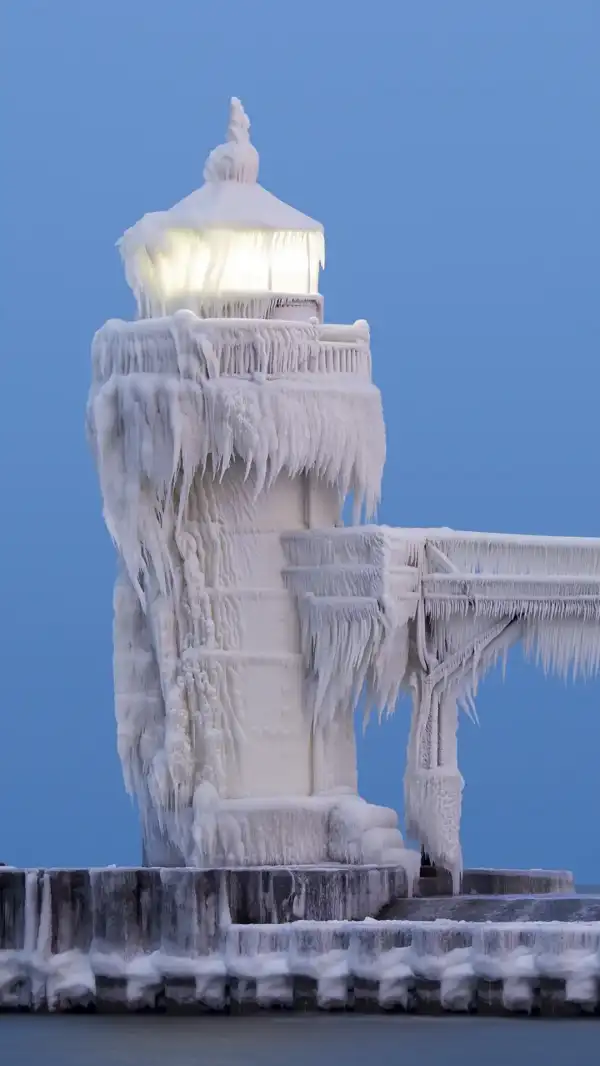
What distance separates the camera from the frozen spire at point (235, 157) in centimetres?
4462

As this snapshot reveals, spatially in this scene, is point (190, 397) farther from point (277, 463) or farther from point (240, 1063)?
point (240, 1063)

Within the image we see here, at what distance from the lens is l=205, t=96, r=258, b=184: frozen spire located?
44625 millimetres

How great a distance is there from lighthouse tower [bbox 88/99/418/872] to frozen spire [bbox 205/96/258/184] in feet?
2.31

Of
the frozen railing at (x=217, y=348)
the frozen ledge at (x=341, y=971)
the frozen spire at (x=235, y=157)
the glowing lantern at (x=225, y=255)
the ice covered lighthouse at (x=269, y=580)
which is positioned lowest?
the frozen ledge at (x=341, y=971)

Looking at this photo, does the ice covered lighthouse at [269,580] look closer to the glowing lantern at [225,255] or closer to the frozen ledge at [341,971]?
the glowing lantern at [225,255]

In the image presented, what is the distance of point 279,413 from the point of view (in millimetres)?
42625

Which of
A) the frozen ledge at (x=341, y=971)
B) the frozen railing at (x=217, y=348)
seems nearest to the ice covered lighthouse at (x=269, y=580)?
the frozen railing at (x=217, y=348)

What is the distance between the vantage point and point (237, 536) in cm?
4341

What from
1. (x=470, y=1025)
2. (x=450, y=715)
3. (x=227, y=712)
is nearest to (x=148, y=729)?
(x=227, y=712)

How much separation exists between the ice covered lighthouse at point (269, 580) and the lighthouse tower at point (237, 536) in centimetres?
3

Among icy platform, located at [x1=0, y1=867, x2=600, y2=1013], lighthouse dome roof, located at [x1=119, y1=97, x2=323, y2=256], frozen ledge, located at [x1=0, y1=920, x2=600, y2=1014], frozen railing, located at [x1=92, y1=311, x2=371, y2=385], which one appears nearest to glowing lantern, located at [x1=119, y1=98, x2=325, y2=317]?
lighthouse dome roof, located at [x1=119, y1=97, x2=323, y2=256]

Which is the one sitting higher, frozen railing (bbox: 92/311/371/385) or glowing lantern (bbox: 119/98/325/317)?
glowing lantern (bbox: 119/98/325/317)

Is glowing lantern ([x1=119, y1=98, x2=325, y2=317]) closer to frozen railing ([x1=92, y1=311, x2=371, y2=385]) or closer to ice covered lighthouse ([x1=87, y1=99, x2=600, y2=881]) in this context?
ice covered lighthouse ([x1=87, y1=99, x2=600, y2=881])

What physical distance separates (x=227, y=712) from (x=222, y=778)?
0.83 m
